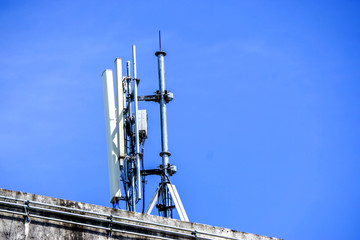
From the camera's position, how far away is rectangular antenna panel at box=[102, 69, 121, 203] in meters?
16.5

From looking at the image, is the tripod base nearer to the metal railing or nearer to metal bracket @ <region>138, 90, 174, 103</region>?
metal bracket @ <region>138, 90, 174, 103</region>

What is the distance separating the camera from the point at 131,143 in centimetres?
1739

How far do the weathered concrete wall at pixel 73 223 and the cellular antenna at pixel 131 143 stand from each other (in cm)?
357

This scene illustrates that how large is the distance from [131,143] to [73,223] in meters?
5.90

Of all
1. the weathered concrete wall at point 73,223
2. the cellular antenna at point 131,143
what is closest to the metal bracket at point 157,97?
the cellular antenna at point 131,143

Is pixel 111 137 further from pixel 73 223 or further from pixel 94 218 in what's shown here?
pixel 73 223

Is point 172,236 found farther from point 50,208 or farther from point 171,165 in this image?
point 171,165

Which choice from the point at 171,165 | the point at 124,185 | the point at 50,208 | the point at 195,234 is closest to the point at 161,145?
the point at 171,165

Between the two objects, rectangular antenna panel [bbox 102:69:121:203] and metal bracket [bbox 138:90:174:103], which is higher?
metal bracket [bbox 138:90:174:103]

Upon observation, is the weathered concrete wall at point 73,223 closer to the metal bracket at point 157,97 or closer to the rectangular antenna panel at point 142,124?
the rectangular antenna panel at point 142,124

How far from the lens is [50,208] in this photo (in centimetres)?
1158

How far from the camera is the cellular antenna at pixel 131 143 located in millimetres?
16656

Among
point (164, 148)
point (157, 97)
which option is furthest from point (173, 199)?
point (157, 97)

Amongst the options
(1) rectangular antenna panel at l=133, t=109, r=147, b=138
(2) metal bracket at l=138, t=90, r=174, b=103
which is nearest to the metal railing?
(1) rectangular antenna panel at l=133, t=109, r=147, b=138
